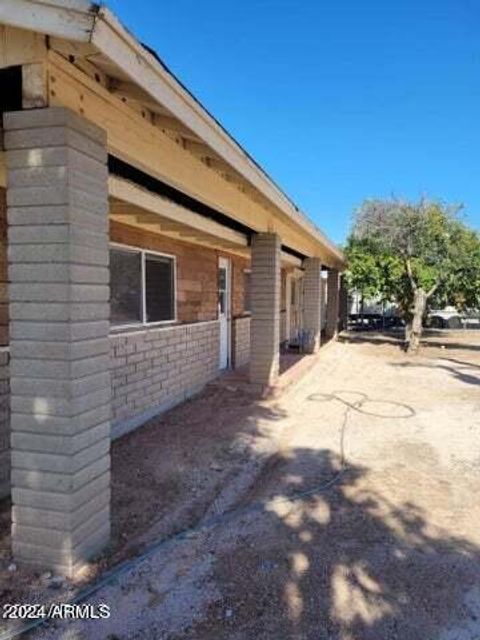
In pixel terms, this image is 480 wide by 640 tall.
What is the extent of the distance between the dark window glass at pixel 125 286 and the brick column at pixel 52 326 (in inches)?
114

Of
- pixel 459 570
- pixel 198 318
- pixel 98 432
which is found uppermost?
pixel 198 318

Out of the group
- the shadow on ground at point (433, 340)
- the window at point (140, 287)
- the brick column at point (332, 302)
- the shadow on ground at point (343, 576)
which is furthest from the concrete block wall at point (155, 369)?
the brick column at point (332, 302)

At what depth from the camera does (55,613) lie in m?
2.55

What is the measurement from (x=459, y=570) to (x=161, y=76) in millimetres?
3518

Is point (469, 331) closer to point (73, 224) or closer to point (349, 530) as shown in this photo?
point (349, 530)

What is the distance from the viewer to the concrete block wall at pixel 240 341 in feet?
34.3

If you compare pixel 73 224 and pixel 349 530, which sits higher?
pixel 73 224

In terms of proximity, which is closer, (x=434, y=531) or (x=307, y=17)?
(x=434, y=531)

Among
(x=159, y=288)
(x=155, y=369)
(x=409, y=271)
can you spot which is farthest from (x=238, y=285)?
(x=409, y=271)

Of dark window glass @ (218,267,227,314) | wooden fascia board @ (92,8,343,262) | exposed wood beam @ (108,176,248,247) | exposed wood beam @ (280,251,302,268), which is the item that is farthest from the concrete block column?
wooden fascia board @ (92,8,343,262)

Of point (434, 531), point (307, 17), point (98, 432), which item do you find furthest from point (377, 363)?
point (98, 432)

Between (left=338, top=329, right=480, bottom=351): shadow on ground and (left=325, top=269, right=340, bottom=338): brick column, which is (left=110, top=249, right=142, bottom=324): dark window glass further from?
(left=325, top=269, right=340, bottom=338): brick column

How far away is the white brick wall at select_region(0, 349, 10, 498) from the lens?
394 cm

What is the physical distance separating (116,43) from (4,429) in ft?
9.91
